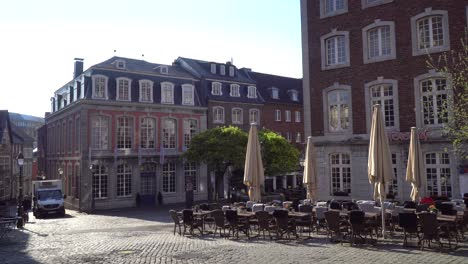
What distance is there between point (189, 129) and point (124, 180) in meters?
7.69

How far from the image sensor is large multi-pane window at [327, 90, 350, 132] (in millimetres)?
22266

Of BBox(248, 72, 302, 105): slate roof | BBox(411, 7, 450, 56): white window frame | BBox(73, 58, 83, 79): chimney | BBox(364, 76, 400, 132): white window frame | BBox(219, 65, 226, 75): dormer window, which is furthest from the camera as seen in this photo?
BBox(248, 72, 302, 105): slate roof

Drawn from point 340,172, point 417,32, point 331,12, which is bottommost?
point 340,172

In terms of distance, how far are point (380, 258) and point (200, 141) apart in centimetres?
2352

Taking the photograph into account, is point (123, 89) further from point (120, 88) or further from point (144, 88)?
point (144, 88)

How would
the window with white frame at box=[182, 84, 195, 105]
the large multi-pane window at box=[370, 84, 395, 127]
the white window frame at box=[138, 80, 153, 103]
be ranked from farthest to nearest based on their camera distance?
the window with white frame at box=[182, 84, 195, 105] → the white window frame at box=[138, 80, 153, 103] → the large multi-pane window at box=[370, 84, 395, 127]

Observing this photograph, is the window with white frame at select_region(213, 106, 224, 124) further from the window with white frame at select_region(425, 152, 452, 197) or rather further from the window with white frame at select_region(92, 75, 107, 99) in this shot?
the window with white frame at select_region(425, 152, 452, 197)

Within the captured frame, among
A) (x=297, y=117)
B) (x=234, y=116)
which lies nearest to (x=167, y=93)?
(x=234, y=116)

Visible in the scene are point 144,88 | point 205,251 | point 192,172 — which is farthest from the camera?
point 192,172

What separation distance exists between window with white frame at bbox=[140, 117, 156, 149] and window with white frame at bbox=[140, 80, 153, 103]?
1.62m

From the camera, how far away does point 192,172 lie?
38.9m

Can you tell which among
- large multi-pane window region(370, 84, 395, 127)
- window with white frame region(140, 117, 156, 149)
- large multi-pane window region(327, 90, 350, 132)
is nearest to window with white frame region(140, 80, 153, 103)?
window with white frame region(140, 117, 156, 149)

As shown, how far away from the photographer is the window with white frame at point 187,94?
38.9 metres

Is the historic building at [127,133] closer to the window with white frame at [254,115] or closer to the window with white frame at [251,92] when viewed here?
the window with white frame at [254,115]
